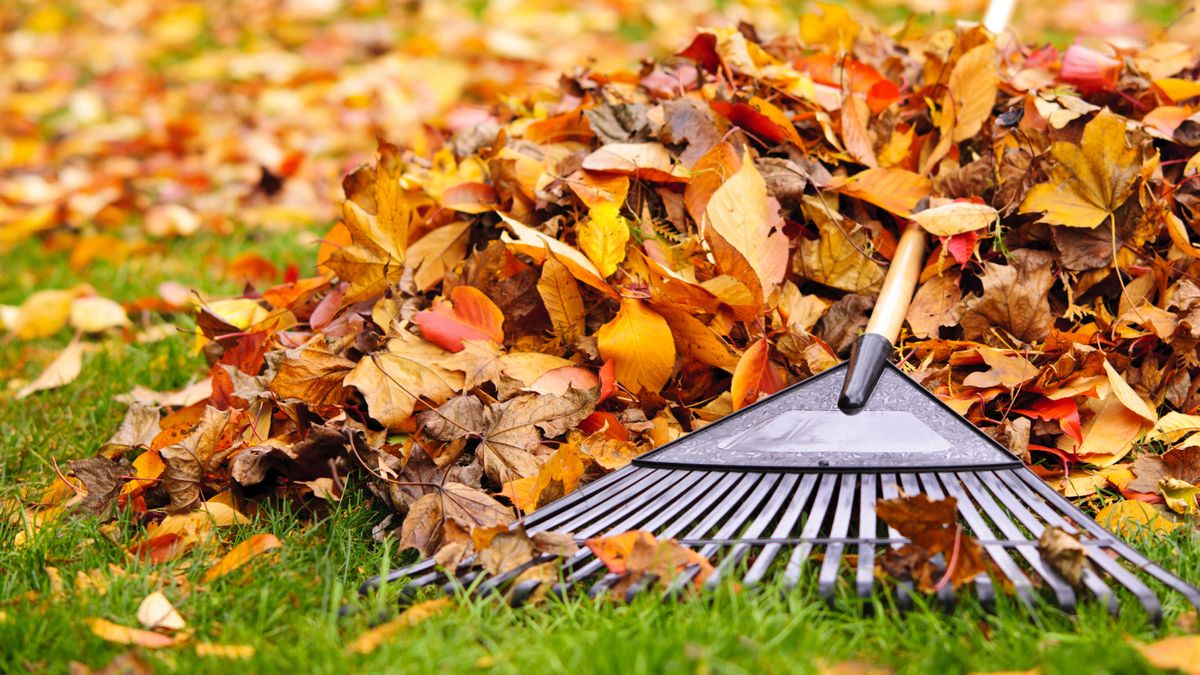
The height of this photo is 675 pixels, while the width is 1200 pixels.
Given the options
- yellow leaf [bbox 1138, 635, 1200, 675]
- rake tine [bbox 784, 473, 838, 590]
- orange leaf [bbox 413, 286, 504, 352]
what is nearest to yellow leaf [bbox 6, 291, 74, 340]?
orange leaf [bbox 413, 286, 504, 352]

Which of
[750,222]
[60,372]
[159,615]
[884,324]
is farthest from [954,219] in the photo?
[60,372]

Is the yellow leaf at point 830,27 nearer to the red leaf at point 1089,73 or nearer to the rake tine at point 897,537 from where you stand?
the red leaf at point 1089,73

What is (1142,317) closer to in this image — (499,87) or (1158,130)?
(1158,130)

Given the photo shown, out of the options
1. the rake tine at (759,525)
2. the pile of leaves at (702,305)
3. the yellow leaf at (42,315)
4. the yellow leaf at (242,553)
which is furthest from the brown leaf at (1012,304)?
the yellow leaf at (42,315)

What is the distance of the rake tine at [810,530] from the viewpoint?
129 centimetres

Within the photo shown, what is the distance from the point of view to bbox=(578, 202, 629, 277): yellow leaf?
5.76 feet

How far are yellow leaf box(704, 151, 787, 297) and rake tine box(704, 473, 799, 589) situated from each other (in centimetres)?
40

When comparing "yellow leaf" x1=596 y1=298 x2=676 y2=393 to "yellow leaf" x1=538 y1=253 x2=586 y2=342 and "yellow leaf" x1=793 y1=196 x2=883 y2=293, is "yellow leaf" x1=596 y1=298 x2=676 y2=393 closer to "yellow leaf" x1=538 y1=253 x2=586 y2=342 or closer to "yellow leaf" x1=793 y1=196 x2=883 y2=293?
"yellow leaf" x1=538 y1=253 x2=586 y2=342

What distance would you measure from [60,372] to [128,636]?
1240 millimetres

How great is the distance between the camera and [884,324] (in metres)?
1.71

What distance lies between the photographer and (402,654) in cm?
122

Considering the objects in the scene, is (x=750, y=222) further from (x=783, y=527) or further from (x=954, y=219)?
(x=783, y=527)

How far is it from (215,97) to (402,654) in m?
3.61

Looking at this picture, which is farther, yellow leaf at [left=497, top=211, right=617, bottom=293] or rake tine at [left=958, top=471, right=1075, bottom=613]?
yellow leaf at [left=497, top=211, right=617, bottom=293]
